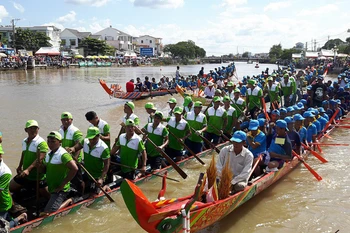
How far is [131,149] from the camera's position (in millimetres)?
6695

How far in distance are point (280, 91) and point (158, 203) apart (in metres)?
11.8

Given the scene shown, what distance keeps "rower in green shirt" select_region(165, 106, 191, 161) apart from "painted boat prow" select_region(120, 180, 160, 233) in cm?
389

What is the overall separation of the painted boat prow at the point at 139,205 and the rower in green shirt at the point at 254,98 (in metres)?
8.65

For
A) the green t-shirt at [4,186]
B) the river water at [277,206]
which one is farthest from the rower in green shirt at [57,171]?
the green t-shirt at [4,186]

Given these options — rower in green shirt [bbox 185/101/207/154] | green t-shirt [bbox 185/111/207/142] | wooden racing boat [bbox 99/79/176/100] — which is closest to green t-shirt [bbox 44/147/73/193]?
rower in green shirt [bbox 185/101/207/154]

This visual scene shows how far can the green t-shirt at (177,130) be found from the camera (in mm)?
8306

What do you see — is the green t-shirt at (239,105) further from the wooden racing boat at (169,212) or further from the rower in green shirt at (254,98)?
the wooden racing boat at (169,212)

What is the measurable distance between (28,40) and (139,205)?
6461cm

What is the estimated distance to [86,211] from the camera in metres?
6.11

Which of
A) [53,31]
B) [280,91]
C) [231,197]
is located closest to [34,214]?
[231,197]

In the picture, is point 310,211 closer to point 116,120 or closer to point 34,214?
point 34,214

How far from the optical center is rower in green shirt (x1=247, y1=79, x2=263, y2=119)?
39.7 feet

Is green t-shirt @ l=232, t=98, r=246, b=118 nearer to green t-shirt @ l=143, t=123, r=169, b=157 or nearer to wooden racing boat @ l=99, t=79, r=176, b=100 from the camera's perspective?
green t-shirt @ l=143, t=123, r=169, b=157

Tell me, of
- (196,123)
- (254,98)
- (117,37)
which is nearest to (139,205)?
(196,123)
